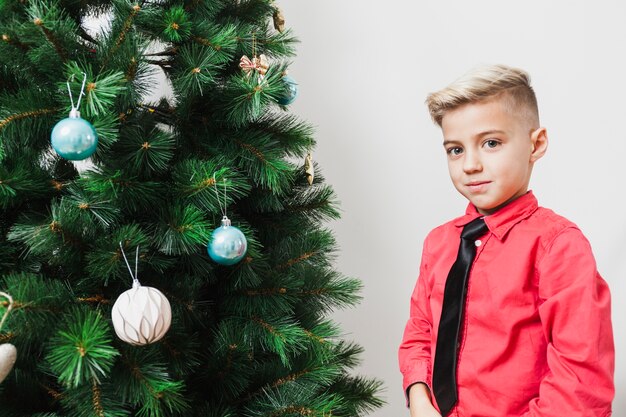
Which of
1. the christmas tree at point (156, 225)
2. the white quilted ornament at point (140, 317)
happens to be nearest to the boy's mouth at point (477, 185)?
the christmas tree at point (156, 225)

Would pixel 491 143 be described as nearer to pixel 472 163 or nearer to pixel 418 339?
pixel 472 163

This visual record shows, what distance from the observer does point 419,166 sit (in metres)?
1.54

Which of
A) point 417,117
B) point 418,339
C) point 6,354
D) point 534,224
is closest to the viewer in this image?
point 6,354

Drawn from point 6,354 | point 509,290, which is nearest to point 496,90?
point 509,290

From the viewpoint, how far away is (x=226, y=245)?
0.90 metres

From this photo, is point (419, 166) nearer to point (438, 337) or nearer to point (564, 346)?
point (438, 337)

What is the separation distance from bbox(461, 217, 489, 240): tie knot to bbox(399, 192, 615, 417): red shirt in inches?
0.5

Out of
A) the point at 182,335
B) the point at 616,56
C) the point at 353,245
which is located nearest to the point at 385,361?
the point at 353,245

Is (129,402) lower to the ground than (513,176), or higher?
lower

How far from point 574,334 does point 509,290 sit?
0.10m

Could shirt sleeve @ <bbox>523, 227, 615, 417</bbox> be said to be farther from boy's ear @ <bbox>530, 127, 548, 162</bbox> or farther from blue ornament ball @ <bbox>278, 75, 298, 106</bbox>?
blue ornament ball @ <bbox>278, 75, 298, 106</bbox>

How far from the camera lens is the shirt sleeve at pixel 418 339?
1006mm

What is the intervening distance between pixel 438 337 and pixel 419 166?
Answer: 26.8 inches

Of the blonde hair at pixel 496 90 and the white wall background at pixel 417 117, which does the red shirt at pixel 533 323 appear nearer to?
the blonde hair at pixel 496 90
